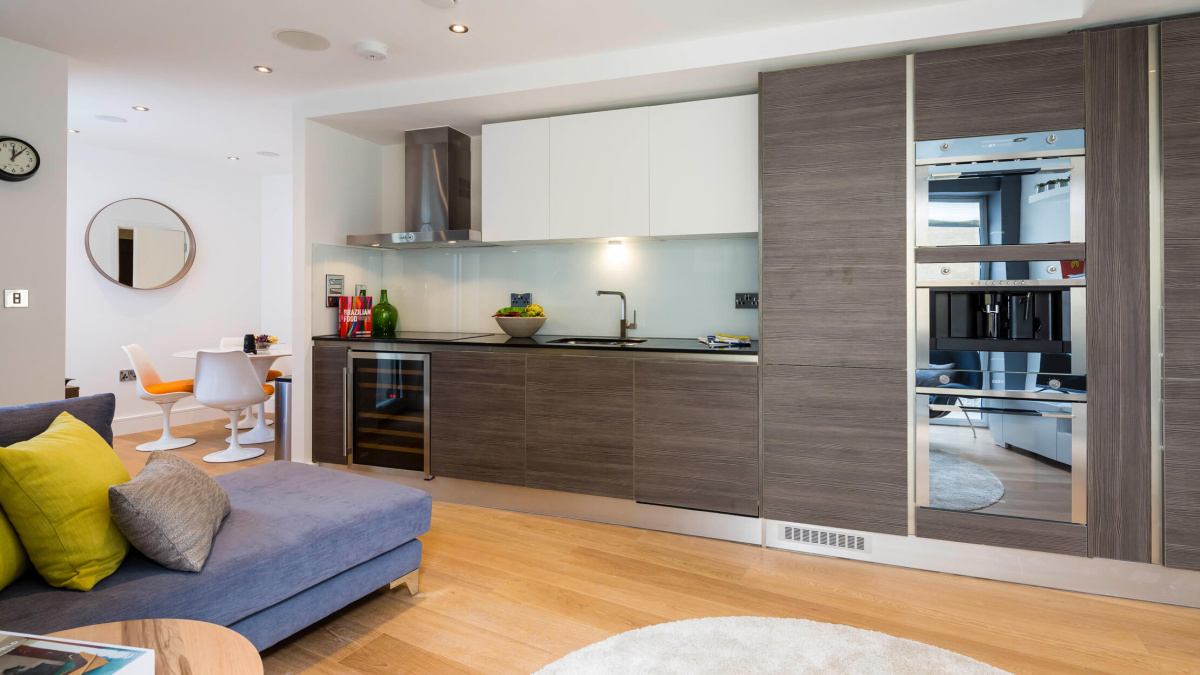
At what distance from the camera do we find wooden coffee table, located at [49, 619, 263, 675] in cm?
117

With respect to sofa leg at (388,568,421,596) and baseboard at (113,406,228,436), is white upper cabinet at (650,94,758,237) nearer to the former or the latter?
sofa leg at (388,568,421,596)

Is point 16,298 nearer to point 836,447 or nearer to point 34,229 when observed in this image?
point 34,229

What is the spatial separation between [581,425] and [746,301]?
1.21m

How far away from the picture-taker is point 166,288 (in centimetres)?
581

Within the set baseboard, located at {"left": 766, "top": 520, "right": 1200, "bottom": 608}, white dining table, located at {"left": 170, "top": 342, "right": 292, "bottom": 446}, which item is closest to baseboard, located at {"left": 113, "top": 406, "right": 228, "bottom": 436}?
white dining table, located at {"left": 170, "top": 342, "right": 292, "bottom": 446}

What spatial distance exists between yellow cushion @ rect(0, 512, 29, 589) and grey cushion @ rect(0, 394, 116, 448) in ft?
1.09

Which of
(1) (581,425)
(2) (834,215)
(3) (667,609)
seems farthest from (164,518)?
(2) (834,215)

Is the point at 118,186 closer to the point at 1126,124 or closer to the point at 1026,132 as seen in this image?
the point at 1026,132

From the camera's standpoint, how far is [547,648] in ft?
6.95

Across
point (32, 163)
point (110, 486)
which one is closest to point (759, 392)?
point (110, 486)

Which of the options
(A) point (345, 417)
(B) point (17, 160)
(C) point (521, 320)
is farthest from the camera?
(A) point (345, 417)

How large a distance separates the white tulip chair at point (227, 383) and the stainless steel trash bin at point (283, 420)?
525mm

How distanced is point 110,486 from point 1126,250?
12.1 feet

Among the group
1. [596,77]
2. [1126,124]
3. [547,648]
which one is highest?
Result: [596,77]
